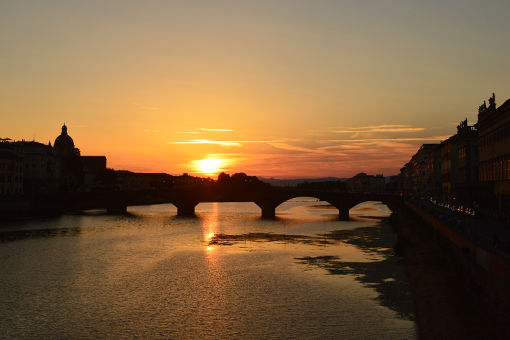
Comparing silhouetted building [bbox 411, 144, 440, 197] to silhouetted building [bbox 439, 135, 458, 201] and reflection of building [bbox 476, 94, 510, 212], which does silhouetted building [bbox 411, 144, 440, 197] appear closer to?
silhouetted building [bbox 439, 135, 458, 201]

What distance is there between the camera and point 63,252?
5491 cm

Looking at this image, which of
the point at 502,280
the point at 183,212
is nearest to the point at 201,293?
the point at 502,280

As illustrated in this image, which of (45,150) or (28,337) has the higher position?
(45,150)

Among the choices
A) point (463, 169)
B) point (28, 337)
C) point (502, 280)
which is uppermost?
point (463, 169)

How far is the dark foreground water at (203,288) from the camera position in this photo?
2756 centimetres

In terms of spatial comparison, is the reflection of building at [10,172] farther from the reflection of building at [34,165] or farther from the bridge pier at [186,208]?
the bridge pier at [186,208]

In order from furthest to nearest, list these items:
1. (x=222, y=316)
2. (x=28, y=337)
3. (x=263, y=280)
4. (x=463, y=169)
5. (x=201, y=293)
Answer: (x=463, y=169) → (x=263, y=280) → (x=201, y=293) → (x=222, y=316) → (x=28, y=337)

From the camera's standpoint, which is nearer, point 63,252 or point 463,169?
point 63,252

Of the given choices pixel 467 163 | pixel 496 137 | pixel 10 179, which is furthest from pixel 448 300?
pixel 10 179

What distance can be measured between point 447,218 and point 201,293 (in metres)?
23.5

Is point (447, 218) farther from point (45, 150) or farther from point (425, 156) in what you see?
point (45, 150)

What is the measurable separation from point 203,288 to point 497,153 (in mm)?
33352

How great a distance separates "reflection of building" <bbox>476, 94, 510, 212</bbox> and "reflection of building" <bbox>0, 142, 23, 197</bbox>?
93.3m

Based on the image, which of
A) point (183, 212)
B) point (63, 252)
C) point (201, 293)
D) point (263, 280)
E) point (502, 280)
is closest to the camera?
point (502, 280)
